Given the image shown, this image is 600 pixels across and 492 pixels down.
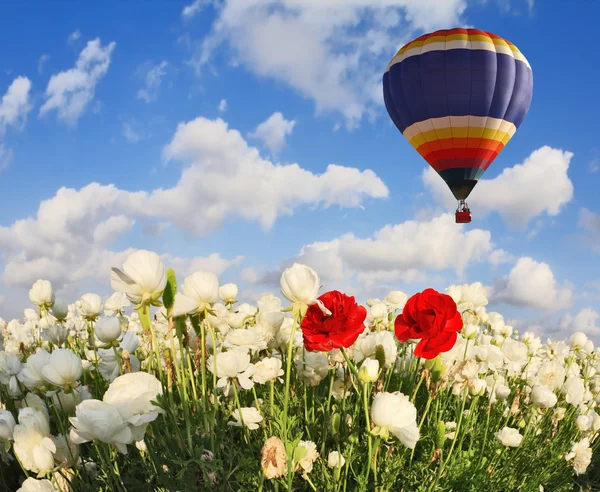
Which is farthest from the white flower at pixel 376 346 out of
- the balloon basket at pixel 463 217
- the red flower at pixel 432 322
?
the balloon basket at pixel 463 217

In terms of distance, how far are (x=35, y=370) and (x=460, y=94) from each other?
774 inches

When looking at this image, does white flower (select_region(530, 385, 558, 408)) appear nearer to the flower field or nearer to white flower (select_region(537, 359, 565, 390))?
the flower field

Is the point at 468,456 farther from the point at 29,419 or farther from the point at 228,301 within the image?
the point at 29,419

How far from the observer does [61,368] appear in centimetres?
298

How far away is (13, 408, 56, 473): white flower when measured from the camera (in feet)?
9.81

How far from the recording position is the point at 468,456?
3.97 metres

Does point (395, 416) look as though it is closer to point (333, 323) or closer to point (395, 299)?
point (333, 323)

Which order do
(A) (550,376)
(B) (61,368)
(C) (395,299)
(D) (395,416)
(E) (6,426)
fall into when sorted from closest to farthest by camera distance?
1. (D) (395,416)
2. (B) (61,368)
3. (E) (6,426)
4. (A) (550,376)
5. (C) (395,299)

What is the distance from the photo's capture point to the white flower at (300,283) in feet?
9.16

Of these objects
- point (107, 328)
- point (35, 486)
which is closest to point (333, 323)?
point (107, 328)

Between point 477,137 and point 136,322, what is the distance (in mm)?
17503

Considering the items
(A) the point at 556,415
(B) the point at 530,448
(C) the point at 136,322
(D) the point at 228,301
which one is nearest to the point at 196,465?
(D) the point at 228,301

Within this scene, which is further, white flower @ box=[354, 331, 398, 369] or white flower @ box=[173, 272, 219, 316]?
white flower @ box=[354, 331, 398, 369]

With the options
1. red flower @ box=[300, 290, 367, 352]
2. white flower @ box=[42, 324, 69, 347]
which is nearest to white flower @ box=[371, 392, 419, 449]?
red flower @ box=[300, 290, 367, 352]
